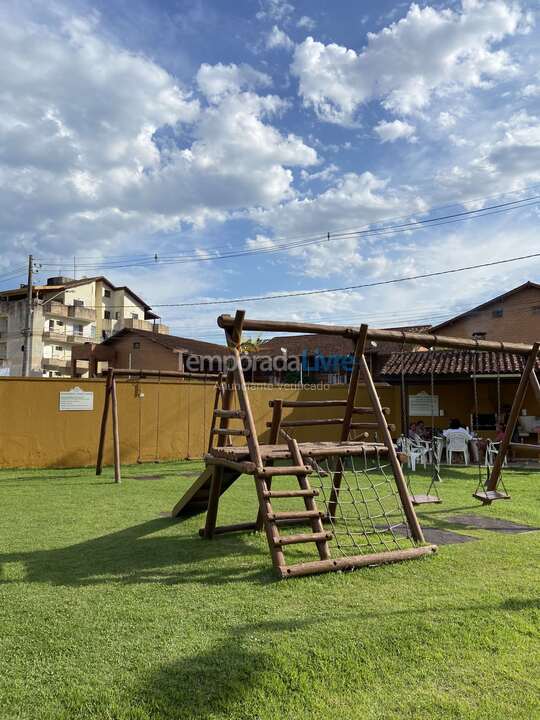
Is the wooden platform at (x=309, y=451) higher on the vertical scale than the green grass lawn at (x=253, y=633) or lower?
higher

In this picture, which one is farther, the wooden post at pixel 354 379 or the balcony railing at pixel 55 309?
the balcony railing at pixel 55 309

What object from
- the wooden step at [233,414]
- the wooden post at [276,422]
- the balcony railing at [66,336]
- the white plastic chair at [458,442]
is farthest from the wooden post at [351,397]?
the balcony railing at [66,336]

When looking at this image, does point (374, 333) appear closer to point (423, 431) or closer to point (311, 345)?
point (423, 431)

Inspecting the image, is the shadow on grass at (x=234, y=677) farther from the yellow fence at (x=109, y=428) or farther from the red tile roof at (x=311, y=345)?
the red tile roof at (x=311, y=345)

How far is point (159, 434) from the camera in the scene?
44.5 feet

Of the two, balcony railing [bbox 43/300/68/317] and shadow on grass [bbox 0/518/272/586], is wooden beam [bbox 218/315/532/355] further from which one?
balcony railing [bbox 43/300/68/317]

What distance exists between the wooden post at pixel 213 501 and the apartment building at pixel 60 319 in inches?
1585

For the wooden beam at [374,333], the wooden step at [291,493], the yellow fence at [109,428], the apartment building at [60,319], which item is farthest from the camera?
the apartment building at [60,319]

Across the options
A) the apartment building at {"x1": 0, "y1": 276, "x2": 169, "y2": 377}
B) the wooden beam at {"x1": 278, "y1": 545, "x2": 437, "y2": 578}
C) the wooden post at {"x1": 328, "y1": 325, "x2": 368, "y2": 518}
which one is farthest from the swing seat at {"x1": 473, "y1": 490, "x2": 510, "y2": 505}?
the apartment building at {"x1": 0, "y1": 276, "x2": 169, "y2": 377}

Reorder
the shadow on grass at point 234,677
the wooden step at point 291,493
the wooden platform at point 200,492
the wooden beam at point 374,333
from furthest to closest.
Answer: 1. the wooden platform at point 200,492
2. the wooden beam at point 374,333
3. the wooden step at point 291,493
4. the shadow on grass at point 234,677

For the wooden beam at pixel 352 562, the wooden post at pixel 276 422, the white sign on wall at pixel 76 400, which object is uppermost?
the white sign on wall at pixel 76 400

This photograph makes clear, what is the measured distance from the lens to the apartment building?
45.4 metres

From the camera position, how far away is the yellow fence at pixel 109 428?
1188 cm

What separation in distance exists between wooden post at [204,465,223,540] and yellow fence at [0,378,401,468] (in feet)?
25.1
